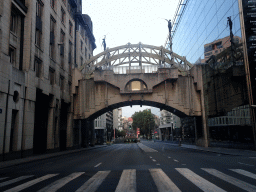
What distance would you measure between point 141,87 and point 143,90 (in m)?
0.58

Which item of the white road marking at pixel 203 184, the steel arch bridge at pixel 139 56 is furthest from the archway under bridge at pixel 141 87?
the white road marking at pixel 203 184

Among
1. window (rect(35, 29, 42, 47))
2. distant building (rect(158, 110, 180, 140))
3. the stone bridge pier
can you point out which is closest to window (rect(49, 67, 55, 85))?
window (rect(35, 29, 42, 47))

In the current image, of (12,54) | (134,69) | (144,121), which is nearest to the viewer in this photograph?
(12,54)

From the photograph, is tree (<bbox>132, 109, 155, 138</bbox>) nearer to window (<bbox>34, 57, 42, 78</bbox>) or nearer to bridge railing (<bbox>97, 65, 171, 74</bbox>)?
bridge railing (<bbox>97, 65, 171, 74</bbox>)

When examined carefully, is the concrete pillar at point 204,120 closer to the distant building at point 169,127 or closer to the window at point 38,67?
the window at point 38,67

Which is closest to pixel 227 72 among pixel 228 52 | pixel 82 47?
pixel 228 52

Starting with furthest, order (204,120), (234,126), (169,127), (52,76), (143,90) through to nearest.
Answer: (169,127), (143,90), (204,120), (52,76), (234,126)

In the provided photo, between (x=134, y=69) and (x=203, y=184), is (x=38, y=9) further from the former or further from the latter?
(x=203, y=184)

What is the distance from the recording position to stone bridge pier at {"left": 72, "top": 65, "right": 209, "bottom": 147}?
112 feet

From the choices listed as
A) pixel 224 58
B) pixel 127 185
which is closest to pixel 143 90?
pixel 224 58

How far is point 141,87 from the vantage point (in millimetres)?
→ 34625

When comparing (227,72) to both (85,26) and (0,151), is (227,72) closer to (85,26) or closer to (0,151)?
(0,151)

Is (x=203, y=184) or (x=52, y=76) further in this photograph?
(x=52, y=76)

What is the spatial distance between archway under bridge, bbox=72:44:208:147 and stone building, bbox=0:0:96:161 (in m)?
2.35
